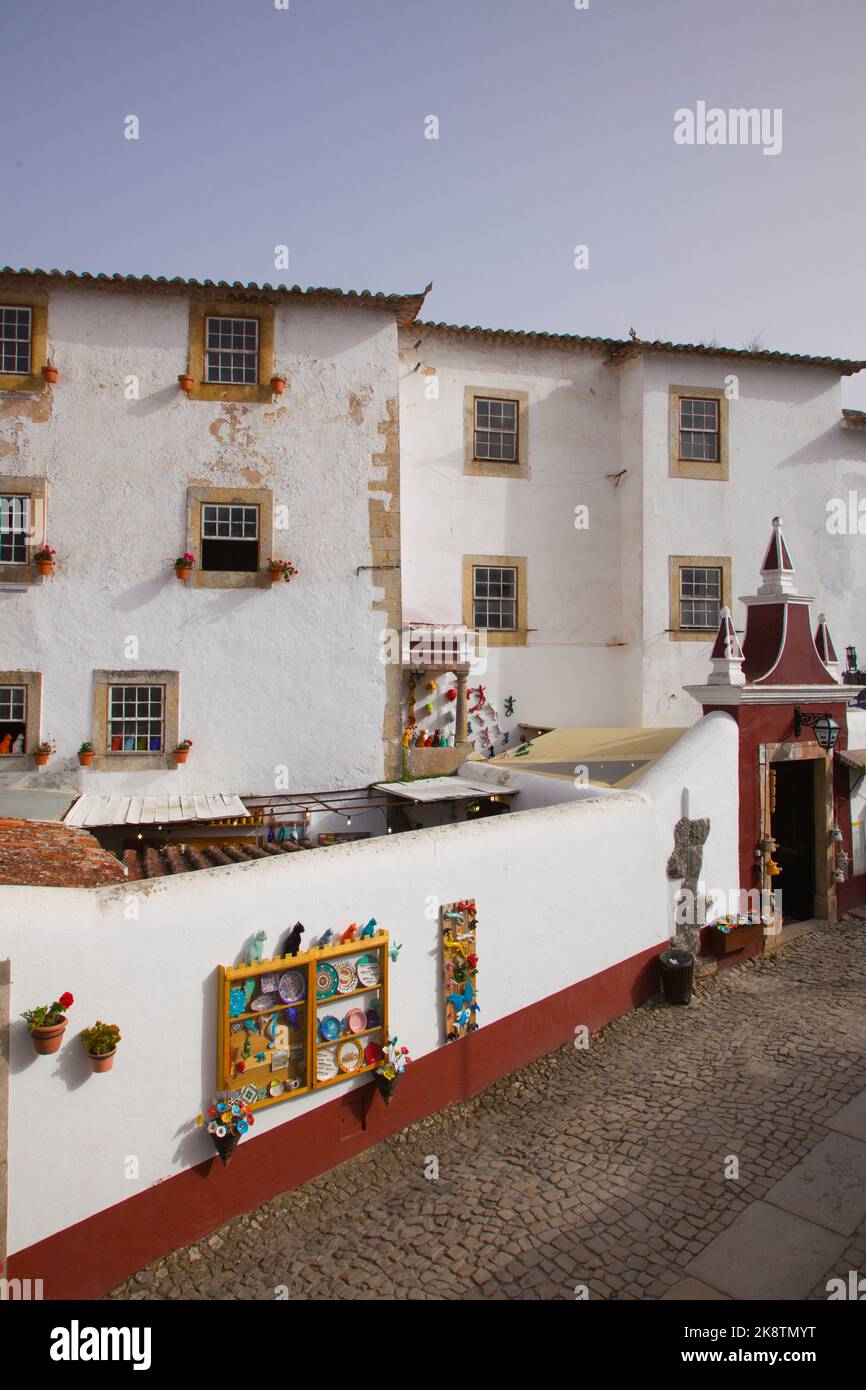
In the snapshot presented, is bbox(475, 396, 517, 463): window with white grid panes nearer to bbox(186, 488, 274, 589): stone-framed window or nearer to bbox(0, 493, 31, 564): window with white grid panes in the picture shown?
bbox(186, 488, 274, 589): stone-framed window

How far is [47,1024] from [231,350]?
1287cm

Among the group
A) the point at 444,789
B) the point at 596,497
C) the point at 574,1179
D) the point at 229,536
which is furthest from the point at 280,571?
the point at 574,1179

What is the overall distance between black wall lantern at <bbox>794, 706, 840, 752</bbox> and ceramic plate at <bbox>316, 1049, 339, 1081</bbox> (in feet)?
29.5

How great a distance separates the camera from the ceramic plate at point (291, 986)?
662 centimetres

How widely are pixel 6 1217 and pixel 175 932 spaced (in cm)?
197

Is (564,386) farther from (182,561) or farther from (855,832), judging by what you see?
(855,832)

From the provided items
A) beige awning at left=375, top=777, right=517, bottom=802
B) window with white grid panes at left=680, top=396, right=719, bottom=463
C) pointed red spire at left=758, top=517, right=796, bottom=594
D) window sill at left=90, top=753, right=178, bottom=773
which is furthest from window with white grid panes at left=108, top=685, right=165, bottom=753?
window with white grid panes at left=680, top=396, right=719, bottom=463

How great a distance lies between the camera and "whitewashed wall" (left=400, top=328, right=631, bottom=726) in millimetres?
17062

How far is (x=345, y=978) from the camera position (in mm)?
7102

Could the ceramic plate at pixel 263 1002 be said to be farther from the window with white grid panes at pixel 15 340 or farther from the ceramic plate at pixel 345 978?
the window with white grid panes at pixel 15 340

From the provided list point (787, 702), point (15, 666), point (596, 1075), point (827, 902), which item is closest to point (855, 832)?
point (827, 902)

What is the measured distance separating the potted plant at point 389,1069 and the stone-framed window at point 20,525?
10678 mm

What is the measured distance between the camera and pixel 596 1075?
880cm

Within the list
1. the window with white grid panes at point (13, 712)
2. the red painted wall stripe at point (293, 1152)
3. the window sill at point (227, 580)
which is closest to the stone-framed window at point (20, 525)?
the window with white grid panes at point (13, 712)
